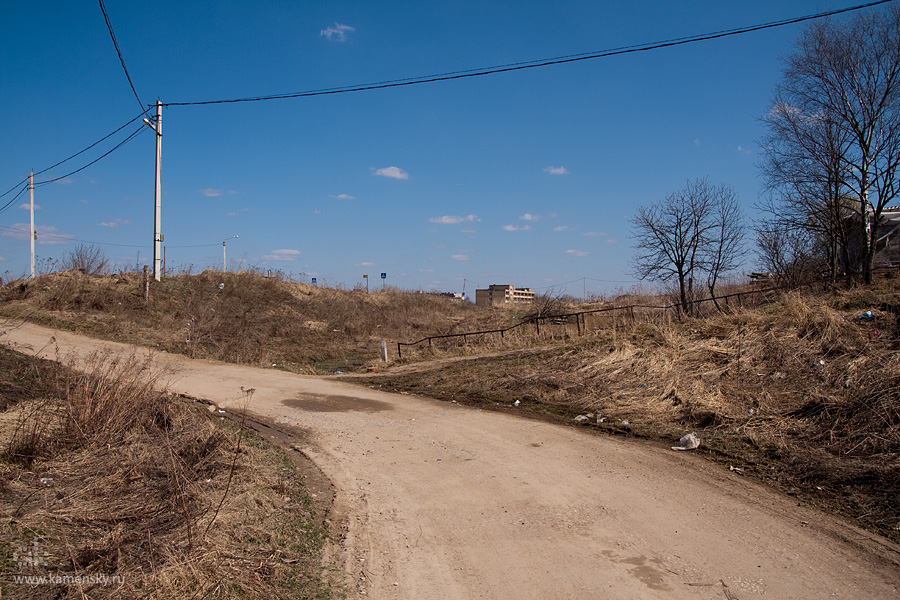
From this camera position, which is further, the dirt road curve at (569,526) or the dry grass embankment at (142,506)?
the dirt road curve at (569,526)

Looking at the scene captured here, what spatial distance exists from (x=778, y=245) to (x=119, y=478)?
24816 millimetres

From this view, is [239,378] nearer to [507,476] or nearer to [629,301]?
[507,476]

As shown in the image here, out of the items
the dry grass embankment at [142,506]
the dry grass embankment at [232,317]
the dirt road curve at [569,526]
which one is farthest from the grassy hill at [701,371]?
the dry grass embankment at [142,506]

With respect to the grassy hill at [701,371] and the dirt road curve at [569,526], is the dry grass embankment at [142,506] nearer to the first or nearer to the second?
the dirt road curve at [569,526]

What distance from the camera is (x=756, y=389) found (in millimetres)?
10055

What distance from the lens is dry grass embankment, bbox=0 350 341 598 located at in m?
3.88

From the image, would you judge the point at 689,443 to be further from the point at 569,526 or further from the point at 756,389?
the point at 569,526

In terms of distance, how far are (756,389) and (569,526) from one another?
6292 millimetres

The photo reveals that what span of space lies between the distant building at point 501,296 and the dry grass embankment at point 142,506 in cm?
4422

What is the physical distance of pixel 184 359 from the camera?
1845cm

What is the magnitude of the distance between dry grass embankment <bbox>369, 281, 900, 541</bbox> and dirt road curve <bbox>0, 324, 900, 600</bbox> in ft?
2.65

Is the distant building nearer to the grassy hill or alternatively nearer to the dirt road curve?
the grassy hill

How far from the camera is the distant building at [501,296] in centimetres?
5322

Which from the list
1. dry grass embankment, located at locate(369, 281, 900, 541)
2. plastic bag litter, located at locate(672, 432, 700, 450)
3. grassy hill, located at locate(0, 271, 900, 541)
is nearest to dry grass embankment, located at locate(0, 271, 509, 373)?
grassy hill, located at locate(0, 271, 900, 541)
